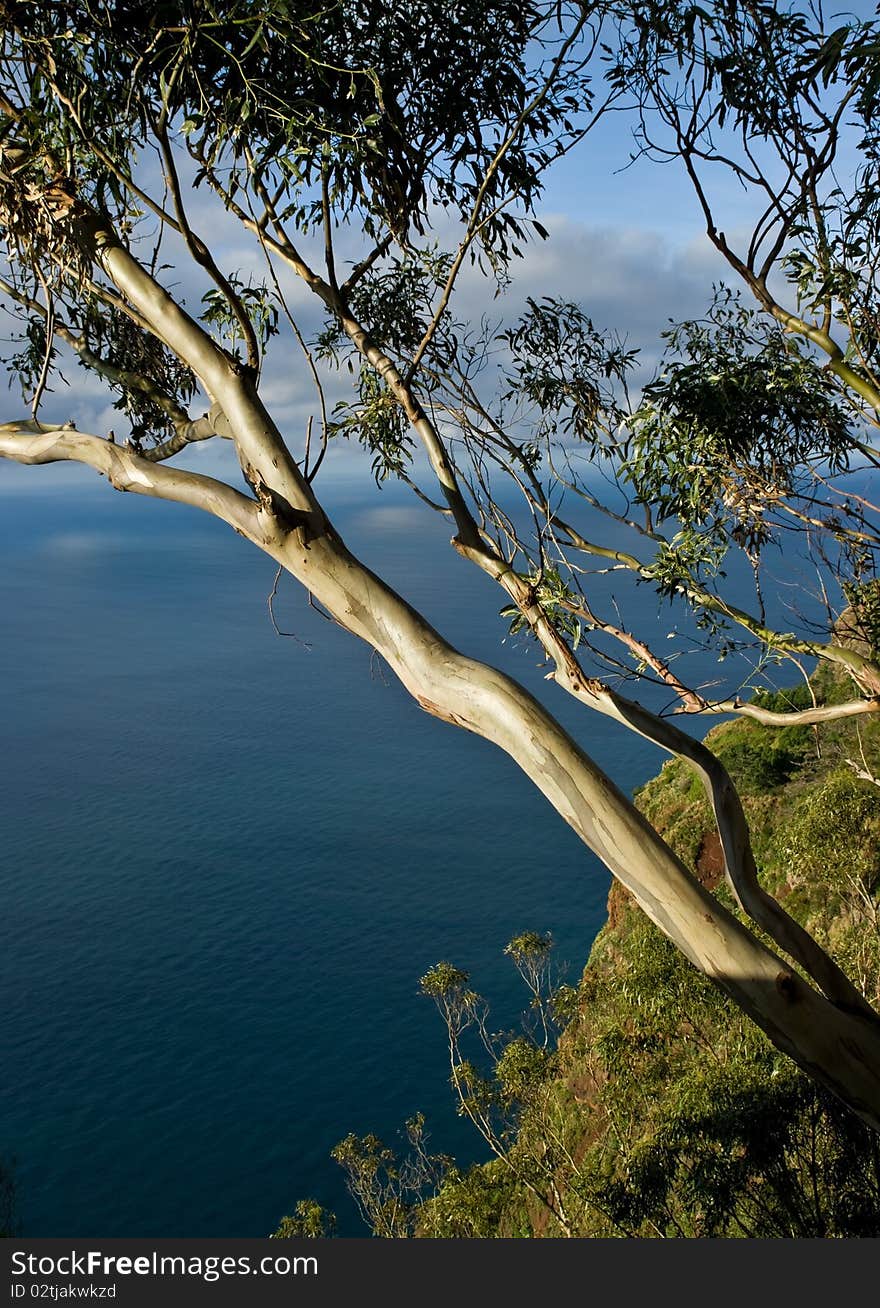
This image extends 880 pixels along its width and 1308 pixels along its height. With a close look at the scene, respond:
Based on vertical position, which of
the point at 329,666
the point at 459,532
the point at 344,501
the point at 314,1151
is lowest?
the point at 314,1151

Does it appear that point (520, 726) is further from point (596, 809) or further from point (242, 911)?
point (242, 911)

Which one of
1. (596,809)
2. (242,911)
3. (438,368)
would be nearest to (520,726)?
(596,809)

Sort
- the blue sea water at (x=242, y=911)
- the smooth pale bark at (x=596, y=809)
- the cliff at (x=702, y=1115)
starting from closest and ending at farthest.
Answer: the smooth pale bark at (x=596, y=809), the cliff at (x=702, y=1115), the blue sea water at (x=242, y=911)

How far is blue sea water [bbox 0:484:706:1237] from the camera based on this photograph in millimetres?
19781

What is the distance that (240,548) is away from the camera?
271 feet

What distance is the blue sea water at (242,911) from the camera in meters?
19.8

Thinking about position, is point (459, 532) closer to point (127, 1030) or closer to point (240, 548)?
point (127, 1030)

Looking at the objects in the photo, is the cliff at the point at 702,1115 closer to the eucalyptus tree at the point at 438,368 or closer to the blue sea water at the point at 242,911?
the eucalyptus tree at the point at 438,368

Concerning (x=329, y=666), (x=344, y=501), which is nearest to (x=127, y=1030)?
(x=329, y=666)

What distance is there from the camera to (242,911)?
88.6ft

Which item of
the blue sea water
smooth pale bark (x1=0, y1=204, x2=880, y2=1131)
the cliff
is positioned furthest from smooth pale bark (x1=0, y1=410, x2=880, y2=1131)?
the blue sea water

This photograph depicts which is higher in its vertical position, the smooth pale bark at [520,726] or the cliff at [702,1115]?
the smooth pale bark at [520,726]

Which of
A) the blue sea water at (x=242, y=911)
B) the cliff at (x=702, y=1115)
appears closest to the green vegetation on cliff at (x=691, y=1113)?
the cliff at (x=702, y=1115)

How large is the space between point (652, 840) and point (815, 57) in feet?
10.5
